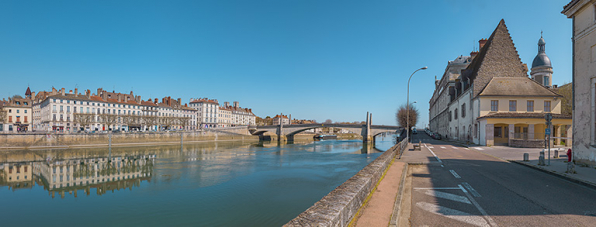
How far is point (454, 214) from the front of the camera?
6219 mm

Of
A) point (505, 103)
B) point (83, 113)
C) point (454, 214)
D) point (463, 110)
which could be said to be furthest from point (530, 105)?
point (83, 113)

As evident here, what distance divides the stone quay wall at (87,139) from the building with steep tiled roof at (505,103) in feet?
179

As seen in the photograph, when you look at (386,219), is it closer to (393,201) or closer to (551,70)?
(393,201)

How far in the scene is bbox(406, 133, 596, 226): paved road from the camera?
19.1 feet

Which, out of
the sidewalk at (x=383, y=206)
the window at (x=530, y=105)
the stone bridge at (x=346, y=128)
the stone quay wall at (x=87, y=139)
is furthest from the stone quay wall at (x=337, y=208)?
the stone bridge at (x=346, y=128)

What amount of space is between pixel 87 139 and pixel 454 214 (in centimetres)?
6058

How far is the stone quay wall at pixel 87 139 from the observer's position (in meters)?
44.8

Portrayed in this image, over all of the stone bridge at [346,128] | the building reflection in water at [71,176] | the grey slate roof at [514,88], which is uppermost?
the grey slate roof at [514,88]

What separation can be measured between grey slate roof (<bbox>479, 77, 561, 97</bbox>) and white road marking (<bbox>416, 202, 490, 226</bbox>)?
2862cm

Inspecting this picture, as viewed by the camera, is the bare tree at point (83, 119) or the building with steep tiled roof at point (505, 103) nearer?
the building with steep tiled roof at point (505, 103)

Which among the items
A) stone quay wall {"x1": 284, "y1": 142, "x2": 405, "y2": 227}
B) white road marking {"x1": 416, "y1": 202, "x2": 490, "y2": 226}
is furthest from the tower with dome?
stone quay wall {"x1": 284, "y1": 142, "x2": 405, "y2": 227}

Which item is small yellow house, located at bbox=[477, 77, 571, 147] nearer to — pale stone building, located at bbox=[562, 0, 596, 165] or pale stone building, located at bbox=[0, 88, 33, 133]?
→ pale stone building, located at bbox=[562, 0, 596, 165]

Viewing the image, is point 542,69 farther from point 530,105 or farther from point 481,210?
point 481,210

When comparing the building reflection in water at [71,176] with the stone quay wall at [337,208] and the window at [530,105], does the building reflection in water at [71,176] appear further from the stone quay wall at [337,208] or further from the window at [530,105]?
the window at [530,105]
